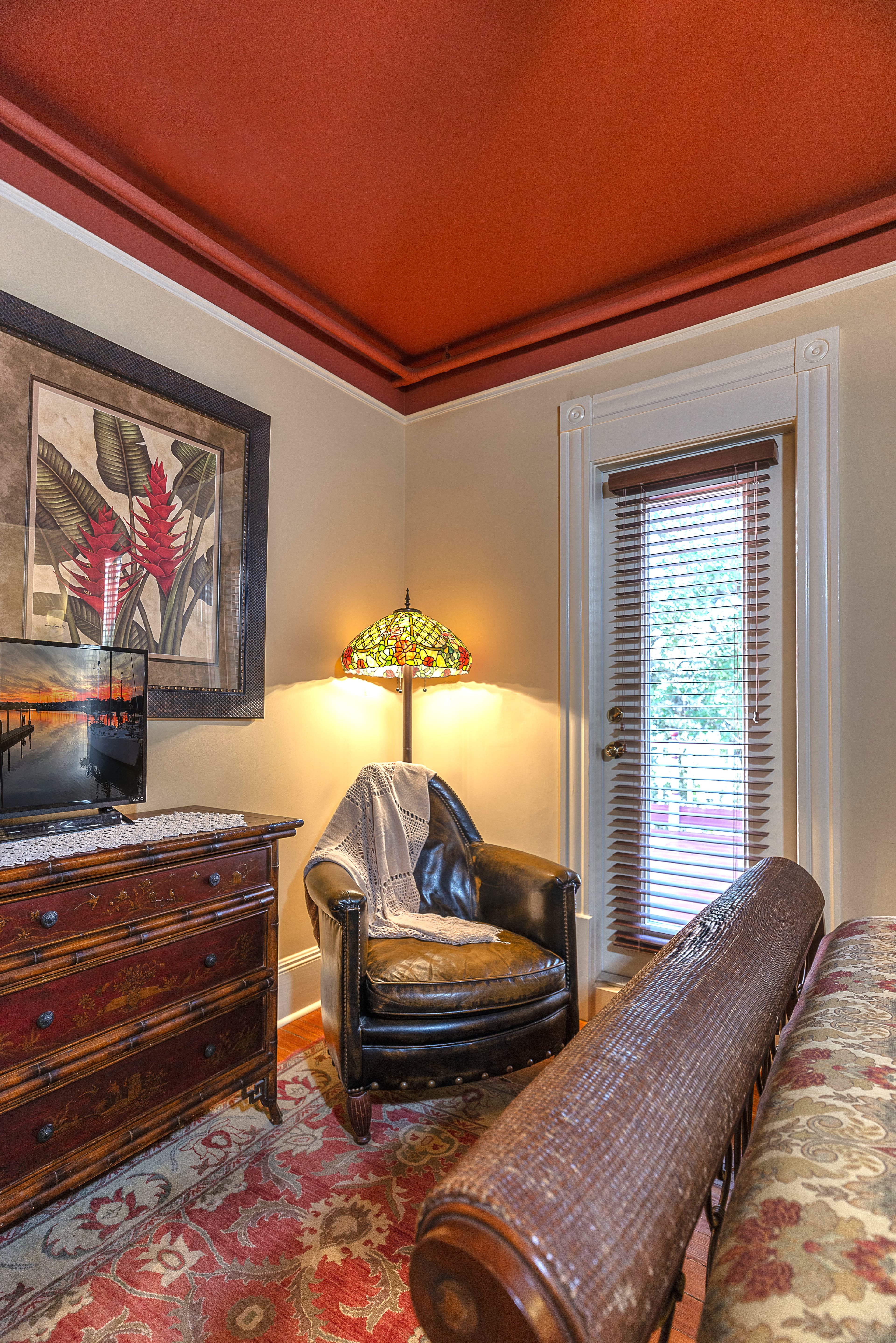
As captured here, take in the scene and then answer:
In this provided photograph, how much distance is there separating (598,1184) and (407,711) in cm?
260

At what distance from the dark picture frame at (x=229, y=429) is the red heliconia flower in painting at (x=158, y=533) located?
28cm

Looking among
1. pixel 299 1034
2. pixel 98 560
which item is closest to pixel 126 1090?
pixel 299 1034

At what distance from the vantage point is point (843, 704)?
228cm

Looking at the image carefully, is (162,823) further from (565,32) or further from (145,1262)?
(565,32)

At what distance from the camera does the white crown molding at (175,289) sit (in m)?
1.99

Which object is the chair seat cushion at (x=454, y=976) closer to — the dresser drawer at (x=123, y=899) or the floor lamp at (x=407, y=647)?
the dresser drawer at (x=123, y=899)

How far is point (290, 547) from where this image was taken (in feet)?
9.29

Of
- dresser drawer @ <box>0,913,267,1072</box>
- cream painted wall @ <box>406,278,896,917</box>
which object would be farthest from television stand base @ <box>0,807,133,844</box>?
cream painted wall @ <box>406,278,896,917</box>

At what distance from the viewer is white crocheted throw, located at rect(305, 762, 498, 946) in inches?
90.9

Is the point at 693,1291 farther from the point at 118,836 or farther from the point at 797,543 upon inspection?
the point at 797,543

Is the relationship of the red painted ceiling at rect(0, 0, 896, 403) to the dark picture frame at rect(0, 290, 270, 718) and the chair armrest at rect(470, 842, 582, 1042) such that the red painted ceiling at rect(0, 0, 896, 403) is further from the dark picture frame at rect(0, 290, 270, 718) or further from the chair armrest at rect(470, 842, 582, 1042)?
the chair armrest at rect(470, 842, 582, 1042)

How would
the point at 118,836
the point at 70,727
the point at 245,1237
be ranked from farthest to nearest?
the point at 70,727 → the point at 118,836 → the point at 245,1237

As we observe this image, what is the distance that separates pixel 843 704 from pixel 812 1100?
196 cm

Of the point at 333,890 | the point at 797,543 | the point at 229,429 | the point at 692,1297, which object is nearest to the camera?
the point at 692,1297
